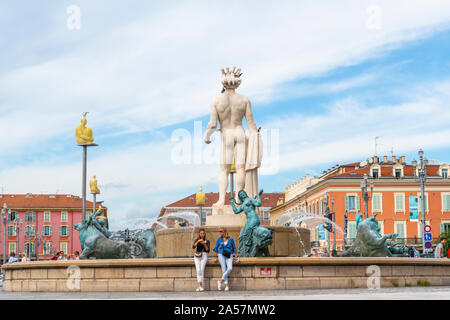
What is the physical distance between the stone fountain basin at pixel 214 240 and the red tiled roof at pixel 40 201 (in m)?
98.9

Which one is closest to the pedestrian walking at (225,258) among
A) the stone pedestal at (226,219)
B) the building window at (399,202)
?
the stone pedestal at (226,219)

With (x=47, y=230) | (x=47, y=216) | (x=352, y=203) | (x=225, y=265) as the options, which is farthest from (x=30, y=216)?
(x=225, y=265)

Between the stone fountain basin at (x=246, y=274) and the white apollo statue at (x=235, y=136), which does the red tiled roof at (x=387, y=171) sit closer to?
the white apollo statue at (x=235, y=136)

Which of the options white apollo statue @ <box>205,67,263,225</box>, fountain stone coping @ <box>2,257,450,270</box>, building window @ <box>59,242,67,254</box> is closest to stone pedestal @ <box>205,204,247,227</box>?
white apollo statue @ <box>205,67,263,225</box>

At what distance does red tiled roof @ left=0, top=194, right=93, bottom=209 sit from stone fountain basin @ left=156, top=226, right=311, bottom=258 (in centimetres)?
Result: 9891

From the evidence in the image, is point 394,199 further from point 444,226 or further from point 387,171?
point 444,226

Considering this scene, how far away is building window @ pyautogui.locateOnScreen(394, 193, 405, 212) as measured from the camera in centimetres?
7638

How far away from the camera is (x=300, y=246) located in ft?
59.5

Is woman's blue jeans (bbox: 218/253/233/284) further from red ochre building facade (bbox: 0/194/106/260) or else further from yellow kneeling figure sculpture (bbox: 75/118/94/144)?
red ochre building facade (bbox: 0/194/106/260)

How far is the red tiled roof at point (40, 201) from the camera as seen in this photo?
115 metres

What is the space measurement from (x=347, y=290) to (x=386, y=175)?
65.2 m

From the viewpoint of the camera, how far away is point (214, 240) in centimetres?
1708

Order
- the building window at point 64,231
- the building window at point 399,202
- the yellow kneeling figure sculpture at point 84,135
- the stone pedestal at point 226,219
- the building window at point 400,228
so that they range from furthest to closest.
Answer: the building window at point 64,231 < the building window at point 399,202 < the building window at point 400,228 < the yellow kneeling figure sculpture at point 84,135 < the stone pedestal at point 226,219
